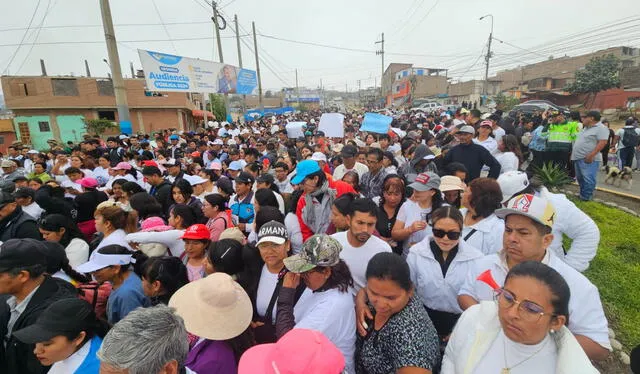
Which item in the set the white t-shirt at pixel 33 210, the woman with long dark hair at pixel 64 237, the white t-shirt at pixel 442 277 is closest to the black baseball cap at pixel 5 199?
the white t-shirt at pixel 33 210

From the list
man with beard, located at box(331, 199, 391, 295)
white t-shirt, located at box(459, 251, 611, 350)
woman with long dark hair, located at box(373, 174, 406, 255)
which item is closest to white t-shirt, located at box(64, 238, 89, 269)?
man with beard, located at box(331, 199, 391, 295)

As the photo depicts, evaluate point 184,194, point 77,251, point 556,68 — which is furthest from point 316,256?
point 556,68

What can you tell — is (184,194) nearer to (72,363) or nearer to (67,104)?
(72,363)

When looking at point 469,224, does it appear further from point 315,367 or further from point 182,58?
point 182,58

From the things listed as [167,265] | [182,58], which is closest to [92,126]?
[182,58]

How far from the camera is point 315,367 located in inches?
49.8

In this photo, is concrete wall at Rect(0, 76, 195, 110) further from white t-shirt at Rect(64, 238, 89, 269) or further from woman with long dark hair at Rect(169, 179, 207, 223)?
white t-shirt at Rect(64, 238, 89, 269)

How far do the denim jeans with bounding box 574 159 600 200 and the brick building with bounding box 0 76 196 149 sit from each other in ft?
101

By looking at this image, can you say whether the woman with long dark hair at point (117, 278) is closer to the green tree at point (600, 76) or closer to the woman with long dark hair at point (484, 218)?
the woman with long dark hair at point (484, 218)

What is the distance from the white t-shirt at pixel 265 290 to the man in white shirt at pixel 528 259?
139cm

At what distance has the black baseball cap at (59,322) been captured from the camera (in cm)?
177

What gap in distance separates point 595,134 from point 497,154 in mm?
1993

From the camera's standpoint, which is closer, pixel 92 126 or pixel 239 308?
pixel 239 308

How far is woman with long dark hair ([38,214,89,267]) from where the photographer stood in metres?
3.41
